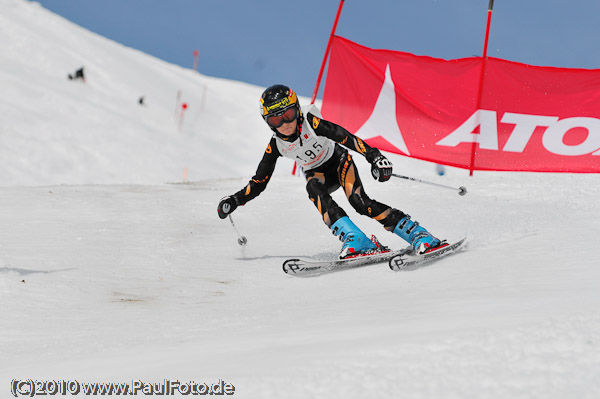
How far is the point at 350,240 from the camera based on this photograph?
4.30 metres

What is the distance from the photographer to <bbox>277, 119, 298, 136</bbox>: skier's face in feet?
14.6

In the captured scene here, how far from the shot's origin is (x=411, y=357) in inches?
65.1

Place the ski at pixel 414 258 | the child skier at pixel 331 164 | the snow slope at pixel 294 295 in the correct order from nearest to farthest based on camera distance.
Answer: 1. the snow slope at pixel 294 295
2. the ski at pixel 414 258
3. the child skier at pixel 331 164

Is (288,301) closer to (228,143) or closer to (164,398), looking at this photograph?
(164,398)

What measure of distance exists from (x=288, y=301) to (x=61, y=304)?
134cm

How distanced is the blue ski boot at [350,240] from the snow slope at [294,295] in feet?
0.58

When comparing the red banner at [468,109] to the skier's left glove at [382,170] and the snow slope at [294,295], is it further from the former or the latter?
the skier's left glove at [382,170]

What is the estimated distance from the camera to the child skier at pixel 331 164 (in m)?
4.31

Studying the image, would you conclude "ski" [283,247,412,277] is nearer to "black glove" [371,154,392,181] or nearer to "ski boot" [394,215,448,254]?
"ski boot" [394,215,448,254]

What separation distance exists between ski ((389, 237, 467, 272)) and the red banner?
156 inches

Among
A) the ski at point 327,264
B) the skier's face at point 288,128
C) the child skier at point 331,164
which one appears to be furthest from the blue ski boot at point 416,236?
the skier's face at point 288,128

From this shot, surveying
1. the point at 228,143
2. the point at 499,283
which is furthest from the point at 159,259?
the point at 228,143

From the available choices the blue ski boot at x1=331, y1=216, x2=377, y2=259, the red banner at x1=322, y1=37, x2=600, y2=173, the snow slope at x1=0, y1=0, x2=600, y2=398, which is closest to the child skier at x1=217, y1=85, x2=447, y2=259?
the blue ski boot at x1=331, y1=216, x2=377, y2=259

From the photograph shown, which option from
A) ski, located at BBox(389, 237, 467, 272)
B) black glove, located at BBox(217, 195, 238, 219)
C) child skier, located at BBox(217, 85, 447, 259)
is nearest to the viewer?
ski, located at BBox(389, 237, 467, 272)
